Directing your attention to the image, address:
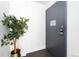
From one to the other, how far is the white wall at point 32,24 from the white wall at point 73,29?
155 centimetres

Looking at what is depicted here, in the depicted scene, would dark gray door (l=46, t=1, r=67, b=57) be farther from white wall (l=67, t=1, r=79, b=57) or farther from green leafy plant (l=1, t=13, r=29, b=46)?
green leafy plant (l=1, t=13, r=29, b=46)

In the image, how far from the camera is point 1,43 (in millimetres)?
1842

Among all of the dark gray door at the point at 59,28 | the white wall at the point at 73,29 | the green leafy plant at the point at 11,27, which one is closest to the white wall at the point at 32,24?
the green leafy plant at the point at 11,27

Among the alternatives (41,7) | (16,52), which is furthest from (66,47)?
(41,7)

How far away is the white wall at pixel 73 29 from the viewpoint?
150 centimetres

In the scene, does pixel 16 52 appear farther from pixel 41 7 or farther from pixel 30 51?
pixel 41 7

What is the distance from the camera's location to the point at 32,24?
3031 mm

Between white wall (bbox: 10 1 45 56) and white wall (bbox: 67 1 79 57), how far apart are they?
1548mm

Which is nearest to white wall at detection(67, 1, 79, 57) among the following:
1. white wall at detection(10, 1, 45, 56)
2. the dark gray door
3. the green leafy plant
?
the dark gray door

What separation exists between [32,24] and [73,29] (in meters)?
1.72

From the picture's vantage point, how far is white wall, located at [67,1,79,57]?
1.50 m

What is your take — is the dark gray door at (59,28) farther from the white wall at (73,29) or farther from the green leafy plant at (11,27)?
the green leafy plant at (11,27)

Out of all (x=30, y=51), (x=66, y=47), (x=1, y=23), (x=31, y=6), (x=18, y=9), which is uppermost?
(x=31, y=6)

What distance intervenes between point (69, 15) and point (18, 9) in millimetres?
1597
